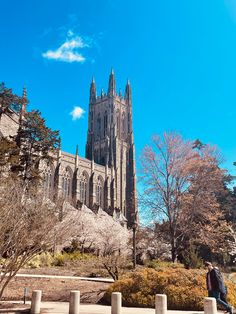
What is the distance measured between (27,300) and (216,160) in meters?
18.5

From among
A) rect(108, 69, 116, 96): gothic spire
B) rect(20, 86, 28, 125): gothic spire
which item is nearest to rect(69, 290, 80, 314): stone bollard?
rect(20, 86, 28, 125): gothic spire

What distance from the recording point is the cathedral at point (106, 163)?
58.5 metres

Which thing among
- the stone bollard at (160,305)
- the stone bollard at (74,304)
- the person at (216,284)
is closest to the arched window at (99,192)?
the stone bollard at (74,304)

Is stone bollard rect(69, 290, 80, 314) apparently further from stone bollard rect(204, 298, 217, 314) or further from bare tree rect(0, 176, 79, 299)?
stone bollard rect(204, 298, 217, 314)

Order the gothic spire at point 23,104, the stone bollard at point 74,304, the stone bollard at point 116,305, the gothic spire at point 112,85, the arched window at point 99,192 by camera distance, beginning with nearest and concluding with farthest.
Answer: the stone bollard at point 116,305 < the stone bollard at point 74,304 < the gothic spire at point 23,104 < the arched window at point 99,192 < the gothic spire at point 112,85

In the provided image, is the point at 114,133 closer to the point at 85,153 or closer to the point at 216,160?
the point at 85,153

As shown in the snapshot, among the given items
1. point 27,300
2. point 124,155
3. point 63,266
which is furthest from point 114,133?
point 27,300

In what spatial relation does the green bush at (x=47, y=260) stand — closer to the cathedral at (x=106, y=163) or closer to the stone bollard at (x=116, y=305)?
the stone bollard at (x=116, y=305)

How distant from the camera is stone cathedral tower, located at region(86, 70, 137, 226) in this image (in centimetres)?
7338

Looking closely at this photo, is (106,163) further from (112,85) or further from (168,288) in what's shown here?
(168,288)

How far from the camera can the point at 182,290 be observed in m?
11.6

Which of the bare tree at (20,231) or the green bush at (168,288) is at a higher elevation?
the bare tree at (20,231)

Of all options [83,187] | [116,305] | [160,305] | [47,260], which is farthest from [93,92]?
[160,305]

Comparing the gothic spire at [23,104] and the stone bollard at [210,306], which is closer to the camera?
the stone bollard at [210,306]
